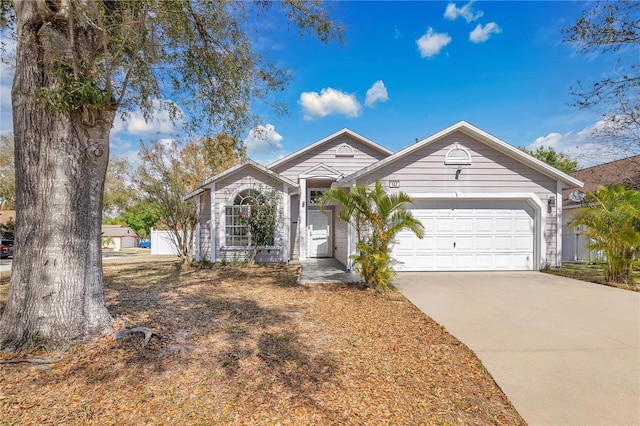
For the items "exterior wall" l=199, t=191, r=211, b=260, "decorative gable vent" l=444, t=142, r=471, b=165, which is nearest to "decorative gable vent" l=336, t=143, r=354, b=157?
"decorative gable vent" l=444, t=142, r=471, b=165

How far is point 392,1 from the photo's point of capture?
25.3ft

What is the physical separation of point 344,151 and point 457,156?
225 inches

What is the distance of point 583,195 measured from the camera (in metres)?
12.6

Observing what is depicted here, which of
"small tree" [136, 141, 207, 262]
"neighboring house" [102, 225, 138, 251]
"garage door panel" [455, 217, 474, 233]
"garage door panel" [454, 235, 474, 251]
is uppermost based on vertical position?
"small tree" [136, 141, 207, 262]

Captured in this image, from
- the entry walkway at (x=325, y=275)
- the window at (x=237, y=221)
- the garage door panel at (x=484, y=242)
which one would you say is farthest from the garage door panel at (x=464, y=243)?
the window at (x=237, y=221)

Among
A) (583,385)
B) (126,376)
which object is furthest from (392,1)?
(126,376)

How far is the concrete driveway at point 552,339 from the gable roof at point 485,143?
10.9 feet

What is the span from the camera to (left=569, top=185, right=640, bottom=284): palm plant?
748cm

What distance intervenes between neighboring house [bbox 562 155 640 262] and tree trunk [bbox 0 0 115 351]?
1339 centimetres

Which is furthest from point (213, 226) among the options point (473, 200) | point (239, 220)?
point (473, 200)

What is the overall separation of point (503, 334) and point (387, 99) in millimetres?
10808

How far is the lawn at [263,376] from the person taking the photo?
2.43 m

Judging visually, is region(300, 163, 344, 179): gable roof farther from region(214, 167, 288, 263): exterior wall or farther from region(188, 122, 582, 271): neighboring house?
region(188, 122, 582, 271): neighboring house

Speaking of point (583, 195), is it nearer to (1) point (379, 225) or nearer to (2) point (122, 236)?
(1) point (379, 225)
